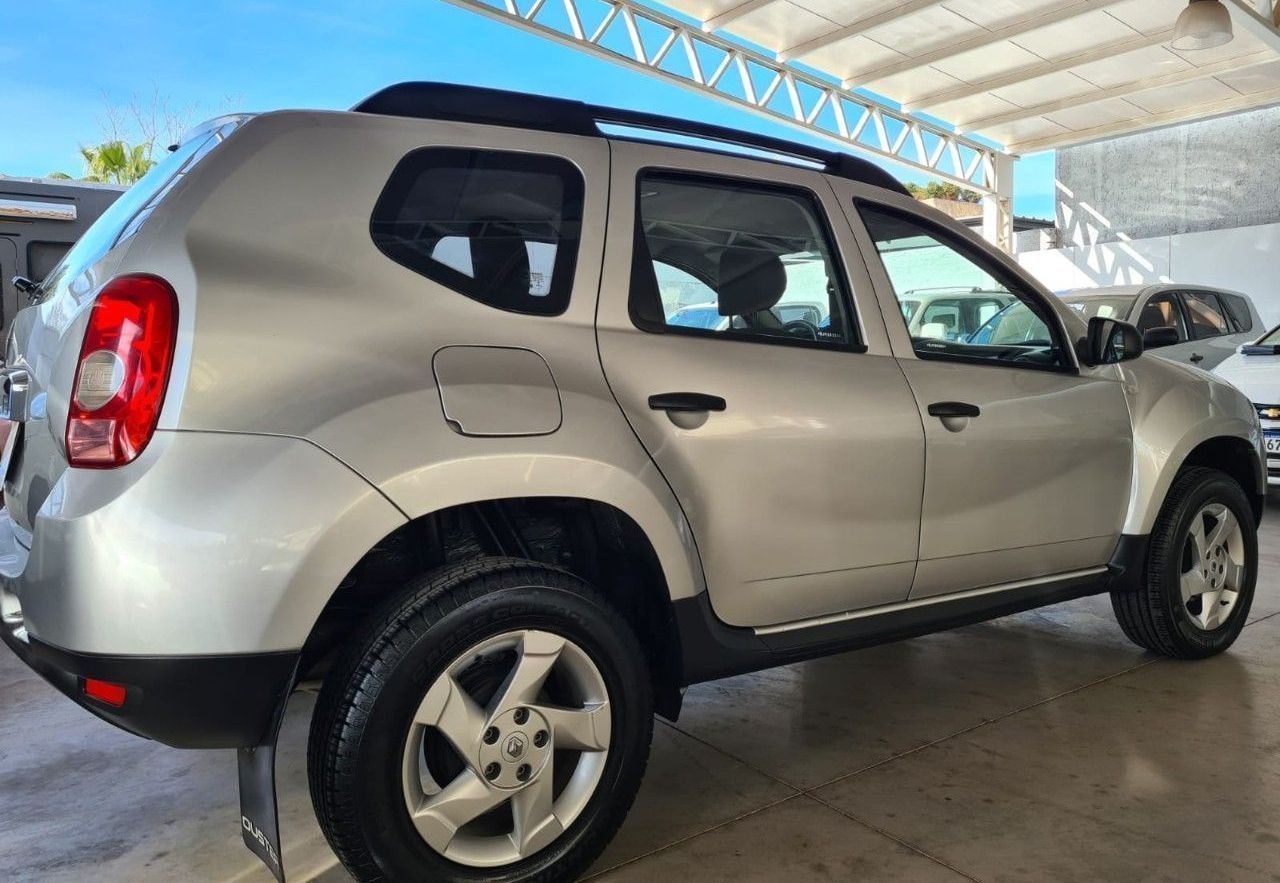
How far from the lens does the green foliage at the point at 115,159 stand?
553 inches

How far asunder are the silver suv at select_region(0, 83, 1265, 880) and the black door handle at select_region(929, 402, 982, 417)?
0.05 feet

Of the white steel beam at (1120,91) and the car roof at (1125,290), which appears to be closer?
the car roof at (1125,290)

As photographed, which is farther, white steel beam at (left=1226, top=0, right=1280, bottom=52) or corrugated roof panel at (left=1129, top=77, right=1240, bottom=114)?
corrugated roof panel at (left=1129, top=77, right=1240, bottom=114)

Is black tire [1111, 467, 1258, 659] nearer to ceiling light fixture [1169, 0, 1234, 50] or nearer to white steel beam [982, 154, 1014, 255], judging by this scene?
ceiling light fixture [1169, 0, 1234, 50]

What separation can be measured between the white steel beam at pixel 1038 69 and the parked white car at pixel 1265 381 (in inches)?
186

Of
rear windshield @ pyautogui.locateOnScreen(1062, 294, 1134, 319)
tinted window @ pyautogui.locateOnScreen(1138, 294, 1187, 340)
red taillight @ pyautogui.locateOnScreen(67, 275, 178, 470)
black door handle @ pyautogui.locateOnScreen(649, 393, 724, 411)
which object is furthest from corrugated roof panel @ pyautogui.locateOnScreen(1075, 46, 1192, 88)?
red taillight @ pyautogui.locateOnScreen(67, 275, 178, 470)

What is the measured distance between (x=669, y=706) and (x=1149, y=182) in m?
16.6

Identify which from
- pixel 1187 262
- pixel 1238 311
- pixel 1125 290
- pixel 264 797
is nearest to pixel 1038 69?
pixel 1187 262

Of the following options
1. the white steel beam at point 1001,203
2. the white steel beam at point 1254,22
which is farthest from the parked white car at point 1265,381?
the white steel beam at point 1001,203

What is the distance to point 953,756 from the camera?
2.86m

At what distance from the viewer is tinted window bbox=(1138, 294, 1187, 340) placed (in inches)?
307

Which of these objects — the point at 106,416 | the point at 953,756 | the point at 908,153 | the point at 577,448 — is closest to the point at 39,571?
the point at 106,416

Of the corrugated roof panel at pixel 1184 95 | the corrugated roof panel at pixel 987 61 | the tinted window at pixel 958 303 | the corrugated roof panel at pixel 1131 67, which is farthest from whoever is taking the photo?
the corrugated roof panel at pixel 1184 95

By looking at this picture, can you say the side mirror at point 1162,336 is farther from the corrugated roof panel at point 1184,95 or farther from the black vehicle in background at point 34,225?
the corrugated roof panel at point 1184,95
